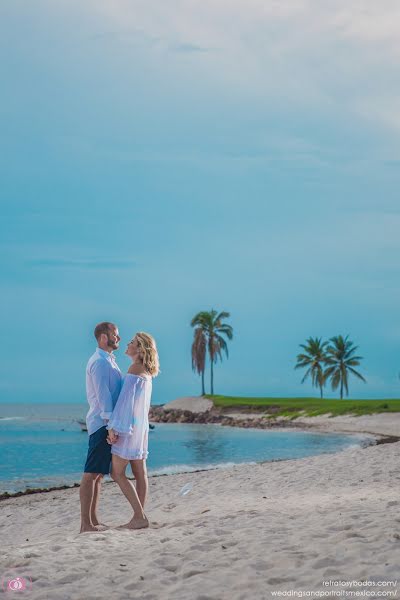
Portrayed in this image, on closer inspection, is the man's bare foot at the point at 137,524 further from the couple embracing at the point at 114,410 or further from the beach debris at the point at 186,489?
the beach debris at the point at 186,489

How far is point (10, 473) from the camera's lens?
850 inches

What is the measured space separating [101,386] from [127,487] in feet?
4.16

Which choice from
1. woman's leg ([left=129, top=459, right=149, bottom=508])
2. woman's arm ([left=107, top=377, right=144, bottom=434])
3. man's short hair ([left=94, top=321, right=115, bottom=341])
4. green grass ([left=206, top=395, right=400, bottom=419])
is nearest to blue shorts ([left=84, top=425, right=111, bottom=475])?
woman's arm ([left=107, top=377, right=144, bottom=434])

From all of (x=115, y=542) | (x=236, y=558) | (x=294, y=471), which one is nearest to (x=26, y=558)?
(x=115, y=542)

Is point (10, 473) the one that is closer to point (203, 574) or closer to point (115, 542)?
point (115, 542)

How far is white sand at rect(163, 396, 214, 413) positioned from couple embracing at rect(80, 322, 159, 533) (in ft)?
208

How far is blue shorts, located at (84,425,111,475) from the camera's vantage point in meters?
7.68

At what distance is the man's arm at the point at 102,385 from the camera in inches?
295

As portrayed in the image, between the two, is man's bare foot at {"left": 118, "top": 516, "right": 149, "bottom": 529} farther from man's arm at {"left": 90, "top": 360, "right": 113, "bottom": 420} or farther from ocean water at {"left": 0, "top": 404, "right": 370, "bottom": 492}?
ocean water at {"left": 0, "top": 404, "right": 370, "bottom": 492}

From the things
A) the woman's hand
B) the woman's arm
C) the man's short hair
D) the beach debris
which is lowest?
the beach debris

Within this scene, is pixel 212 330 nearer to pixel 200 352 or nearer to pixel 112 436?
pixel 200 352

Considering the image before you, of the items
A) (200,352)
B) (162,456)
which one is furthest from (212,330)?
(162,456)

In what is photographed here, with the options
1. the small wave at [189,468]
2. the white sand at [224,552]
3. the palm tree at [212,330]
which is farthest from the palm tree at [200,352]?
the white sand at [224,552]

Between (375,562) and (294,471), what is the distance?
9.70 m
